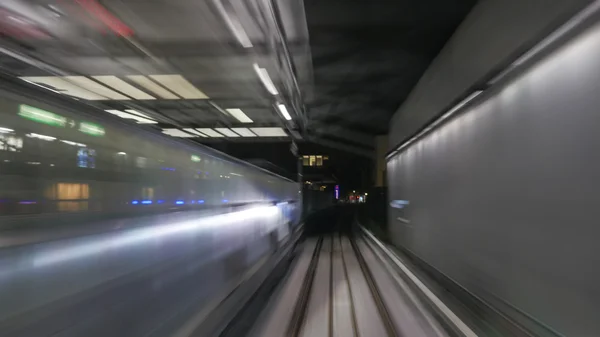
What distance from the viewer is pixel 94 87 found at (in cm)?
642

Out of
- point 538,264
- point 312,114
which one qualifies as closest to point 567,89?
point 538,264

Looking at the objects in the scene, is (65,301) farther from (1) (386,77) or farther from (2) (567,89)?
(1) (386,77)

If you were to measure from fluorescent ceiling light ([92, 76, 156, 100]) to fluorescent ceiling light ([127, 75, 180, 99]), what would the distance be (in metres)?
0.15

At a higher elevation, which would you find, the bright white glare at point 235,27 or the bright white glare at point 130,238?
the bright white glare at point 235,27

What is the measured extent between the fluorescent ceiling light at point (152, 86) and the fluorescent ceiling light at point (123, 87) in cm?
15

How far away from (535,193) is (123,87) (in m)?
5.89

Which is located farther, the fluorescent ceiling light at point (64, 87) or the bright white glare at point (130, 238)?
the fluorescent ceiling light at point (64, 87)

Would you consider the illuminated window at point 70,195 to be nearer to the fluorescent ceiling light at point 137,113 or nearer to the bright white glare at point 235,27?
the bright white glare at point 235,27

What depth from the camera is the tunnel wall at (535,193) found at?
3.14m

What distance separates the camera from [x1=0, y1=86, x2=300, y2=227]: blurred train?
2.28m

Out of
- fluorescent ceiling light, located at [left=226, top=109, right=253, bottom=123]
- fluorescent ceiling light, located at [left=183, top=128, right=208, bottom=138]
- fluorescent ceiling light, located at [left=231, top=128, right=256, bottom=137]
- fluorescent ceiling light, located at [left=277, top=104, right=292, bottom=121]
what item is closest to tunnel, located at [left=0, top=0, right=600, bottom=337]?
fluorescent ceiling light, located at [left=226, top=109, right=253, bottom=123]

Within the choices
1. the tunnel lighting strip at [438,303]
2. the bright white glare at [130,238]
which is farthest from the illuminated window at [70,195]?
the tunnel lighting strip at [438,303]

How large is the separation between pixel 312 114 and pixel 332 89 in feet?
11.2

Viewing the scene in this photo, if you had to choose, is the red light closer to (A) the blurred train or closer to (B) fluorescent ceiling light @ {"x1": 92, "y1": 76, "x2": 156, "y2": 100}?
(B) fluorescent ceiling light @ {"x1": 92, "y1": 76, "x2": 156, "y2": 100}
